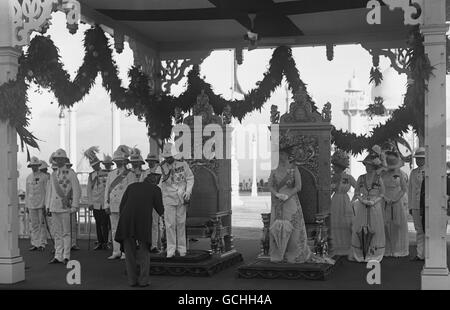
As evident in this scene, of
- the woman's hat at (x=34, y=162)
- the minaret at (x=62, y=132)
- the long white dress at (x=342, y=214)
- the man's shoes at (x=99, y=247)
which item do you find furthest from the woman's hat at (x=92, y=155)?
the minaret at (x=62, y=132)

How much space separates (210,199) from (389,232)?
316 centimetres

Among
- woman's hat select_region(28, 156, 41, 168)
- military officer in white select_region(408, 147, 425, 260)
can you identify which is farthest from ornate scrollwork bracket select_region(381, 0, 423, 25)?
woman's hat select_region(28, 156, 41, 168)

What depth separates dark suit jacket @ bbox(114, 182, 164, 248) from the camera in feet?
26.4

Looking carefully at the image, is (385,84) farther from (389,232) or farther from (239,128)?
(389,232)

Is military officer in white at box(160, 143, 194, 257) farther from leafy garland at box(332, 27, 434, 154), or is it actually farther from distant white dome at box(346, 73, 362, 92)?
distant white dome at box(346, 73, 362, 92)

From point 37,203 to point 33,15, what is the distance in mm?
5525

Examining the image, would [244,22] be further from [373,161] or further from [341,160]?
[373,161]

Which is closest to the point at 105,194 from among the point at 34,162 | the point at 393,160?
the point at 34,162

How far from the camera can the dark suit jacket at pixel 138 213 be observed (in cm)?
805

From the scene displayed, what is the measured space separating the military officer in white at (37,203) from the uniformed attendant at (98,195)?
0.94 m

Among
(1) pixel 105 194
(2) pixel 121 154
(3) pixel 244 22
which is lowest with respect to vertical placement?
(1) pixel 105 194

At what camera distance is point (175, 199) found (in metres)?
9.42

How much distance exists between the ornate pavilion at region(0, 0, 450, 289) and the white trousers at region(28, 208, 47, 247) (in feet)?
11.5

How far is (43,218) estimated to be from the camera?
1288 centimetres
